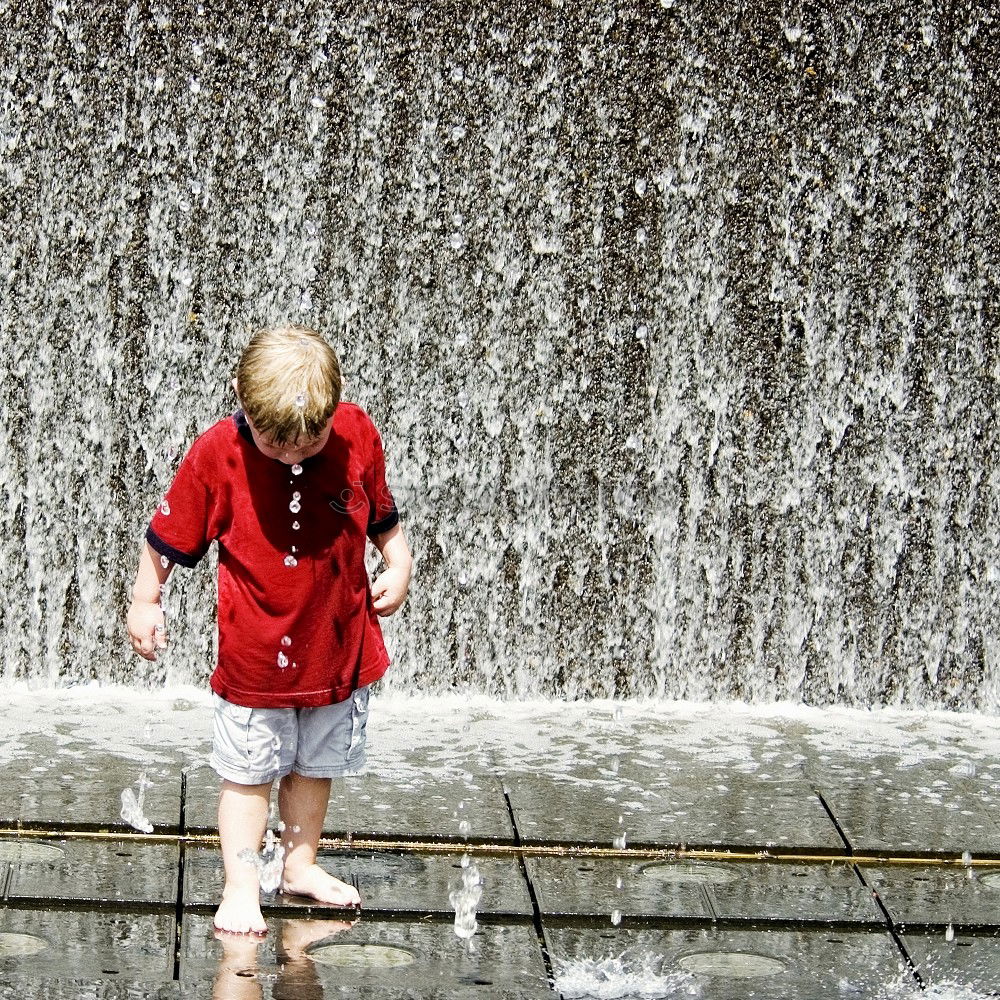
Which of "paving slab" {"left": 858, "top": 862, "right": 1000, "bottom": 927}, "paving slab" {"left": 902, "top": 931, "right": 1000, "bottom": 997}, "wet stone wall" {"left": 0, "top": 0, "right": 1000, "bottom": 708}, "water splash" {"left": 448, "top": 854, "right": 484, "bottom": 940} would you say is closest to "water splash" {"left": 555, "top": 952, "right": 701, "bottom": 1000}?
"water splash" {"left": 448, "top": 854, "right": 484, "bottom": 940}

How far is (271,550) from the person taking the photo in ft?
12.5

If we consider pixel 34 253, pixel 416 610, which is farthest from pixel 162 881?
pixel 34 253

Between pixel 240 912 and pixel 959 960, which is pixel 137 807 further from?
pixel 959 960

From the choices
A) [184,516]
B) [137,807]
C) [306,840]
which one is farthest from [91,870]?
[184,516]

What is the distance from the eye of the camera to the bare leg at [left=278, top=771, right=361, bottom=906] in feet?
13.1

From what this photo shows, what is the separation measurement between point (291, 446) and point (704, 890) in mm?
1474

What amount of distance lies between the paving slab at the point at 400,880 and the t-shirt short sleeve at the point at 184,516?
797 millimetres

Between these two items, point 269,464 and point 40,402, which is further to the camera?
point 40,402

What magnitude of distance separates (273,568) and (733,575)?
2.84 metres

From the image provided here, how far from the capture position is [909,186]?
6.22 meters

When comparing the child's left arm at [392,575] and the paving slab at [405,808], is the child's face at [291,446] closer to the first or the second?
the child's left arm at [392,575]

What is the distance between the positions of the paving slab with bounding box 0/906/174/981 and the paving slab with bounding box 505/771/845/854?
108 centimetres

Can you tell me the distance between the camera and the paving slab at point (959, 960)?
12.0 ft

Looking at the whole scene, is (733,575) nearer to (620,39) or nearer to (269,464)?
(620,39)
